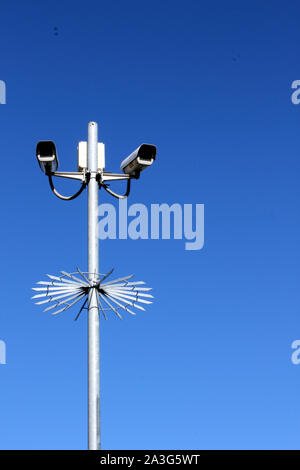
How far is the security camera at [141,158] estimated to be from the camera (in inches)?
686

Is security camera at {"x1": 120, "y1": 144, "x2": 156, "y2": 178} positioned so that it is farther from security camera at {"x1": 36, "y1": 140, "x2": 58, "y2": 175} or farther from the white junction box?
security camera at {"x1": 36, "y1": 140, "x2": 58, "y2": 175}

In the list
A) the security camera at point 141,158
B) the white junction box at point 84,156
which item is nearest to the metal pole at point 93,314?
the white junction box at point 84,156

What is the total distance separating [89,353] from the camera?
15.9 metres

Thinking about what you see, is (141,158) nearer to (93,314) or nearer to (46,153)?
(46,153)

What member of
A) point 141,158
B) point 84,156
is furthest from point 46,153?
point 141,158

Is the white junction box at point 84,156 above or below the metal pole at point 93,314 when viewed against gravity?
above

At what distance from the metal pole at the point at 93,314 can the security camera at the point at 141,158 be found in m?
0.63

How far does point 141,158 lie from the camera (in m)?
17.5

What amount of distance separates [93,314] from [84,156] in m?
2.92

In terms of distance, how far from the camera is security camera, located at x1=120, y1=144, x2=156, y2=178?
1742cm

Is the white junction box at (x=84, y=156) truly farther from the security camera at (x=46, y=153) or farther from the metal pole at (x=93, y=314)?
the security camera at (x=46, y=153)

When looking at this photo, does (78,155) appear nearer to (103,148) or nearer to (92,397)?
(103,148)
